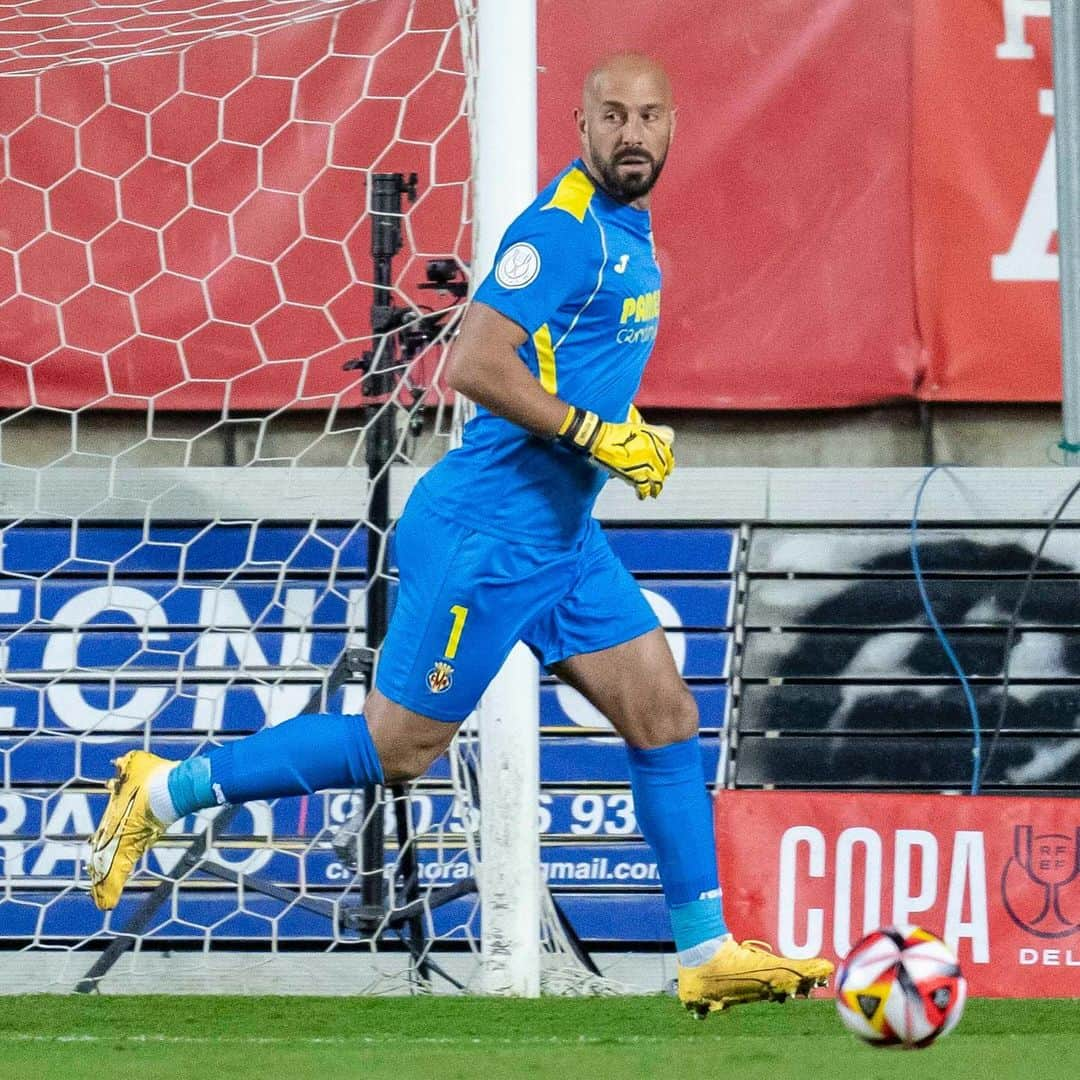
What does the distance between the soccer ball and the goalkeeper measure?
19.7 inches

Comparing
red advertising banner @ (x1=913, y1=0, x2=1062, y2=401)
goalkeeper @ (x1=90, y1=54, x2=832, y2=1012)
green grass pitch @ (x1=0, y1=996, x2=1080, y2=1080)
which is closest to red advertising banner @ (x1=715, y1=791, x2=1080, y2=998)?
green grass pitch @ (x1=0, y1=996, x2=1080, y2=1080)

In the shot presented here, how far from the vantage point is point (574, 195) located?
3.46 m

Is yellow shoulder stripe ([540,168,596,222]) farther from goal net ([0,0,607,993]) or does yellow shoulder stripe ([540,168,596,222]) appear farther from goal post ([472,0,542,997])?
goal net ([0,0,607,993])

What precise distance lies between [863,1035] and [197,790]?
1394 millimetres

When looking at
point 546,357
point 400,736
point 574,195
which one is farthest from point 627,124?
point 400,736

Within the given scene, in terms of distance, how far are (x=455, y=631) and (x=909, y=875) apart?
6.21 ft

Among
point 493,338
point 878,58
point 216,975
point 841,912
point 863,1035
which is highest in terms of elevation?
point 878,58

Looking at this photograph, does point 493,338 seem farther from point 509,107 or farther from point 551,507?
point 509,107

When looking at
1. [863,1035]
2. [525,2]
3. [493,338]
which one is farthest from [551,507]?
[525,2]

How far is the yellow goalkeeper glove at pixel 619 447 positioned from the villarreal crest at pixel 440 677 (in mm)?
479

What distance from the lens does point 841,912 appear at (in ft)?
16.0

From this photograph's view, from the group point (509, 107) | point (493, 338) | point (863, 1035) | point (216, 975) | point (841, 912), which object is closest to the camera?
point (863, 1035)

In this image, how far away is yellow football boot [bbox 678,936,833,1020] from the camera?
3570 mm

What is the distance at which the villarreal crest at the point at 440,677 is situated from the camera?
3.54 metres
